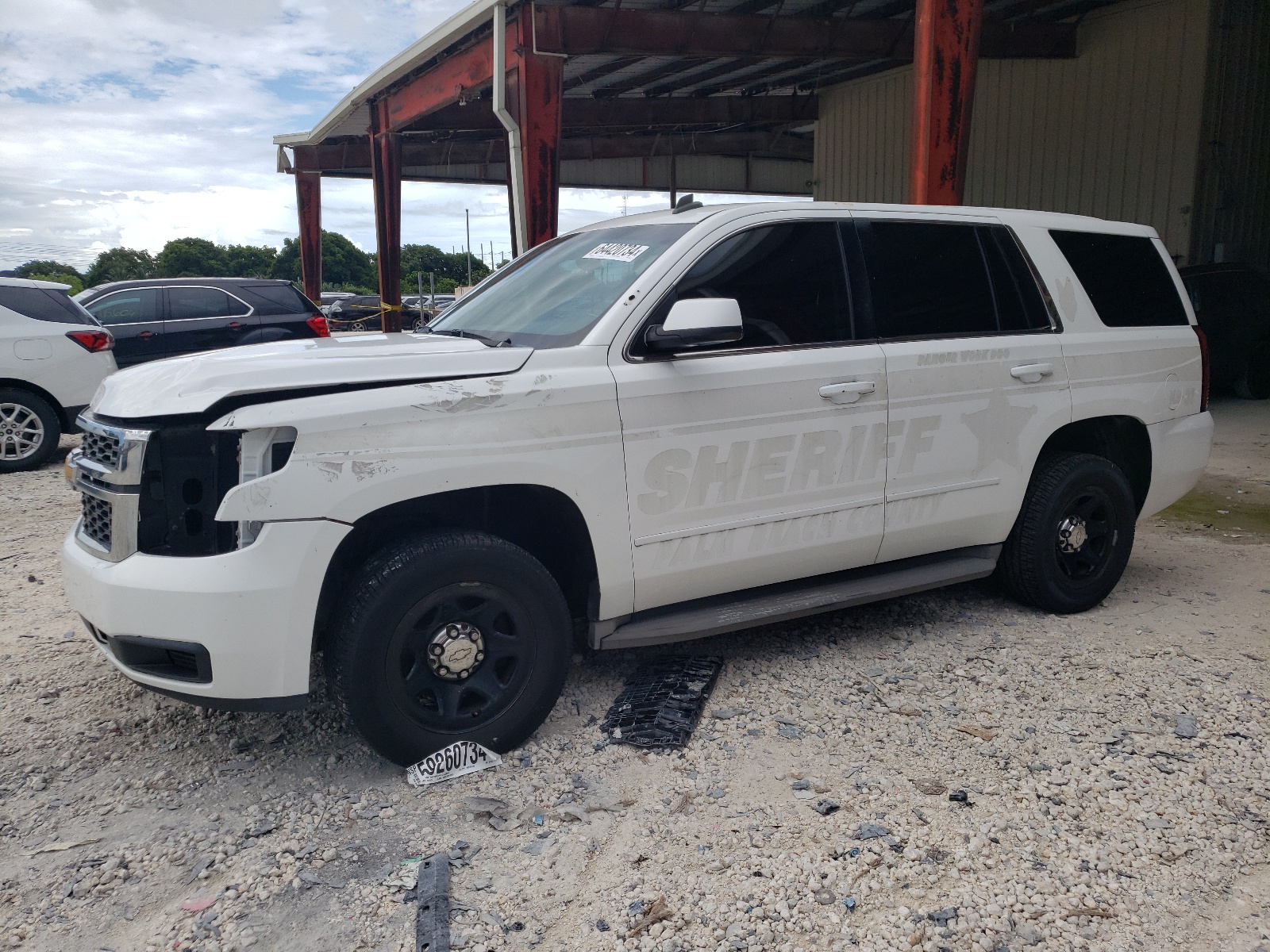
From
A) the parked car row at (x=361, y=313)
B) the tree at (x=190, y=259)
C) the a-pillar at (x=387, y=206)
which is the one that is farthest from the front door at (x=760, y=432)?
the tree at (x=190, y=259)

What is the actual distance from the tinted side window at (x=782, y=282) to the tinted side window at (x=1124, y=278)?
1341mm

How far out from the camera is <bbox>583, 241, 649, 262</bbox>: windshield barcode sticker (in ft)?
11.8

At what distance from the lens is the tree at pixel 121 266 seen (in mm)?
76875

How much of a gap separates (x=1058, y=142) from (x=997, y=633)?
516 inches

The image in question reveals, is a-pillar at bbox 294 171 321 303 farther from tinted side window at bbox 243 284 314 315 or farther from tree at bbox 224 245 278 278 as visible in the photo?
tree at bbox 224 245 278 278

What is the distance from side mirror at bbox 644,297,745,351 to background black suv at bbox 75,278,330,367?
817cm

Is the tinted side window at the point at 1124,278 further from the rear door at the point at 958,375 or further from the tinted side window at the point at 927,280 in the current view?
the tinted side window at the point at 927,280

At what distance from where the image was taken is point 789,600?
3.71 m

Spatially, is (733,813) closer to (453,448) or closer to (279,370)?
(453,448)

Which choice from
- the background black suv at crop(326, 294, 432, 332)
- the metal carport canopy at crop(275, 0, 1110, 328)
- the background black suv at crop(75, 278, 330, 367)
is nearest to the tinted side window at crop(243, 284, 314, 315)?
the background black suv at crop(75, 278, 330, 367)

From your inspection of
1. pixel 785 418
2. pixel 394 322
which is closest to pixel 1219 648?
pixel 785 418

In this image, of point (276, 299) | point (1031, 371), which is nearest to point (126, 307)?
point (276, 299)

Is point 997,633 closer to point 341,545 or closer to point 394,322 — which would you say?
point 341,545

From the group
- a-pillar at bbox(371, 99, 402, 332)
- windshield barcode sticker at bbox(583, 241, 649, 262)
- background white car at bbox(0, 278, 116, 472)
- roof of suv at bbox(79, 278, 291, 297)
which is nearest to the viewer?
windshield barcode sticker at bbox(583, 241, 649, 262)
